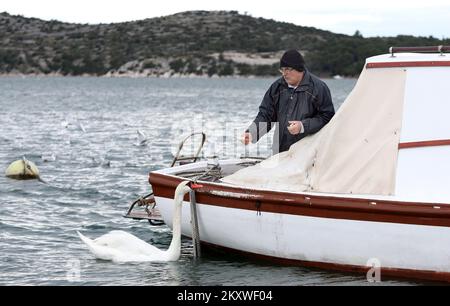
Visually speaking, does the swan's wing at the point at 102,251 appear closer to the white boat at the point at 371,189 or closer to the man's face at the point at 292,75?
the white boat at the point at 371,189

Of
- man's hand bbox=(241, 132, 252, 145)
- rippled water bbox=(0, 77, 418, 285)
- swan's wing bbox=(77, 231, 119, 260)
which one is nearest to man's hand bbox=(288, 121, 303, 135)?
man's hand bbox=(241, 132, 252, 145)

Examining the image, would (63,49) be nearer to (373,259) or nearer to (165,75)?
(165,75)

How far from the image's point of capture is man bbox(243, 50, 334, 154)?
1167 cm

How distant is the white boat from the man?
0.31 meters

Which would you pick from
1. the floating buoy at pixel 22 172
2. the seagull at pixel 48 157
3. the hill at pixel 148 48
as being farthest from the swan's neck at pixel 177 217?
the hill at pixel 148 48

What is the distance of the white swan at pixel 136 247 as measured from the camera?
1187 centimetres

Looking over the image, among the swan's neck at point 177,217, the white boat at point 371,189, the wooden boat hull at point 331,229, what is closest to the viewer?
the wooden boat hull at point 331,229

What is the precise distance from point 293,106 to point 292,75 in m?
0.39

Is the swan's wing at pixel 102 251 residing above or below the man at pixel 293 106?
below

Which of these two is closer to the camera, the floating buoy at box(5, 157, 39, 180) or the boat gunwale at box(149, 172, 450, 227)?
the boat gunwale at box(149, 172, 450, 227)

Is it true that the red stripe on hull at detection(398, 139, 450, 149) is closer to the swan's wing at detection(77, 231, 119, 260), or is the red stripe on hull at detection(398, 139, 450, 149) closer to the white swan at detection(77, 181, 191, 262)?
the white swan at detection(77, 181, 191, 262)

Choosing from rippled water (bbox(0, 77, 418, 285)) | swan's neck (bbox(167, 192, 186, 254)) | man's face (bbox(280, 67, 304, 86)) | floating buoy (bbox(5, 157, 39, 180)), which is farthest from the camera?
floating buoy (bbox(5, 157, 39, 180))

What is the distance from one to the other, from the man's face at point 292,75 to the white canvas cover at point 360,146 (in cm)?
74
